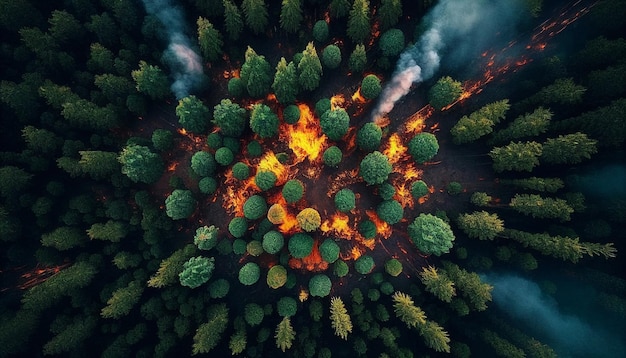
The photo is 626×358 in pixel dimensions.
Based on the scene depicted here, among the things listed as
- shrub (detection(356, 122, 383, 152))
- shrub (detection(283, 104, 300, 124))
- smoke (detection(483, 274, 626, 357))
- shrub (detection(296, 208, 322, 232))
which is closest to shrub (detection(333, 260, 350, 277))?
shrub (detection(296, 208, 322, 232))

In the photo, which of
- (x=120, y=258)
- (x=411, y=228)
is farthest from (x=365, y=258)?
(x=120, y=258)

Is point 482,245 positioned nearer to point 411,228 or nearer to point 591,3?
point 411,228

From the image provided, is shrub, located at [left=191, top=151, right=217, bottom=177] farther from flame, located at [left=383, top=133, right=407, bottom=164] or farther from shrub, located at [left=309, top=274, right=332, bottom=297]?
flame, located at [left=383, top=133, right=407, bottom=164]

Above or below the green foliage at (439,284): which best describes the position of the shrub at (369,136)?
above

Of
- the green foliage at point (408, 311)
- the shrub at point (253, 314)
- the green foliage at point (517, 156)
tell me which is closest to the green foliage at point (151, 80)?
the shrub at point (253, 314)

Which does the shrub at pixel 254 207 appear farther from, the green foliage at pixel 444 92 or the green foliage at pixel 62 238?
the green foliage at pixel 444 92
